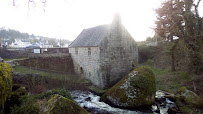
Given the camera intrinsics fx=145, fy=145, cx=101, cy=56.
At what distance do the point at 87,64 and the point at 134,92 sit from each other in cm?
814

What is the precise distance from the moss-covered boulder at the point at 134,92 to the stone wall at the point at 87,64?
375 cm

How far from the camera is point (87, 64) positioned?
61.0 ft

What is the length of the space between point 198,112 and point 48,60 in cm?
1951

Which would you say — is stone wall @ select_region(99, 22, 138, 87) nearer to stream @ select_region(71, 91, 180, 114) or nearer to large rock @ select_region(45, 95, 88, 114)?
stream @ select_region(71, 91, 180, 114)

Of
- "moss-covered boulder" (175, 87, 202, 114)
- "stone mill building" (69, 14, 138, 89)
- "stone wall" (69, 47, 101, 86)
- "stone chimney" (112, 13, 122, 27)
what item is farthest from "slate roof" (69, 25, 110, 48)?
"moss-covered boulder" (175, 87, 202, 114)

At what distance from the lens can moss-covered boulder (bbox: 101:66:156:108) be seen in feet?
39.1

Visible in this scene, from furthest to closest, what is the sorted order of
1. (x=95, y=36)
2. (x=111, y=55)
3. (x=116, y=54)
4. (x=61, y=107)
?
(x=95, y=36) → (x=116, y=54) → (x=111, y=55) → (x=61, y=107)

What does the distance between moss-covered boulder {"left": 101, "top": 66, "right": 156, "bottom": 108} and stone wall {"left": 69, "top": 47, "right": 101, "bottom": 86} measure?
375cm

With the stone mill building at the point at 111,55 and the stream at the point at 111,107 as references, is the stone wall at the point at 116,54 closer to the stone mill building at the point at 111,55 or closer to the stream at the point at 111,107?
the stone mill building at the point at 111,55

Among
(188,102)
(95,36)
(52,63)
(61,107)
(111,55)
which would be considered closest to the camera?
(61,107)

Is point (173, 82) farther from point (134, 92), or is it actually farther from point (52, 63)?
point (52, 63)

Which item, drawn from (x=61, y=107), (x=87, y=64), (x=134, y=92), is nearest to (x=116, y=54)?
(x=87, y=64)

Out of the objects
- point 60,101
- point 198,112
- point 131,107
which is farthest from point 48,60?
point 198,112

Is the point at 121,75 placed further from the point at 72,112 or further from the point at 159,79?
the point at 72,112
